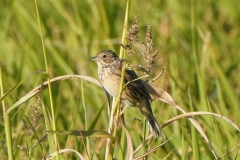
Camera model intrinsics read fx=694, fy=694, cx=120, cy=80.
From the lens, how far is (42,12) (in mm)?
7496

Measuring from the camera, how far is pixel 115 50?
247 inches

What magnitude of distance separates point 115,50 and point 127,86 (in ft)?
7.88

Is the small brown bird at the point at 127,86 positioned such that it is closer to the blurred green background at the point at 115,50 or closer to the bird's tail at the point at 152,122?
the bird's tail at the point at 152,122

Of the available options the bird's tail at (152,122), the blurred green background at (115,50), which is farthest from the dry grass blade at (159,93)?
the blurred green background at (115,50)

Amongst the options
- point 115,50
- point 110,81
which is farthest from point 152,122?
point 115,50

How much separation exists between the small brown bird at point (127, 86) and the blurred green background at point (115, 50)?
30 cm

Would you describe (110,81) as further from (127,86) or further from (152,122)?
(152,122)

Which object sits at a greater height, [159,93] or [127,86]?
[127,86]

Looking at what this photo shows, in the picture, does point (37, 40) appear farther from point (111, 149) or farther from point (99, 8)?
point (111, 149)

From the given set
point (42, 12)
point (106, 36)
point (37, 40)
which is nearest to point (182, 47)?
point (106, 36)

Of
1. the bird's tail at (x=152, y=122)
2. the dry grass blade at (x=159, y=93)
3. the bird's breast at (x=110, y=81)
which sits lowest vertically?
the bird's tail at (x=152, y=122)

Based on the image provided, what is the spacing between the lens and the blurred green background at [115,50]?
15.3ft

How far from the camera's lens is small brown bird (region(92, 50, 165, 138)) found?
353cm

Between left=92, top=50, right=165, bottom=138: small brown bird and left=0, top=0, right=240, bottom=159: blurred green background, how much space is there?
0.99ft
